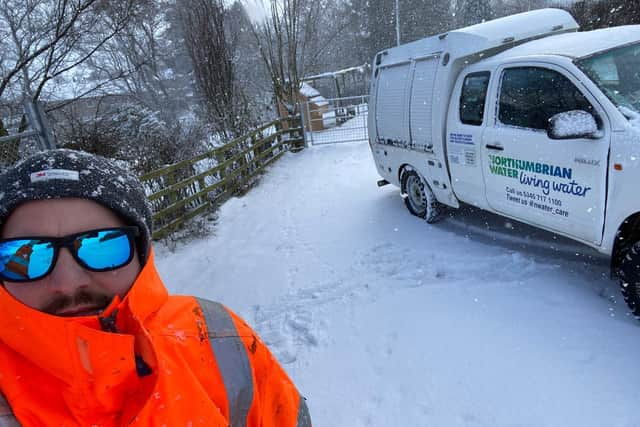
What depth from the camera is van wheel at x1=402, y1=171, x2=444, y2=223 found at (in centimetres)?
544

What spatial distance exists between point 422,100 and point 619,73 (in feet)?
7.05

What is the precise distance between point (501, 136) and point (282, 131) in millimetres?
8732

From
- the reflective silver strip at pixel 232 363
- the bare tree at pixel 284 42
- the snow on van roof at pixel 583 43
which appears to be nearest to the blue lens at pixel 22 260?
the reflective silver strip at pixel 232 363

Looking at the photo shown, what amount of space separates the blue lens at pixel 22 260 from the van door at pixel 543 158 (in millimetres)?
3465

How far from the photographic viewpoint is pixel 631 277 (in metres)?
2.91

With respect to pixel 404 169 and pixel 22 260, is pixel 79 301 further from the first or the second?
pixel 404 169

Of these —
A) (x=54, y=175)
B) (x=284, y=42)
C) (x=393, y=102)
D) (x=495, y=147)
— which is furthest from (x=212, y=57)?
(x=54, y=175)

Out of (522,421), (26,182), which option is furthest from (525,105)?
(26,182)

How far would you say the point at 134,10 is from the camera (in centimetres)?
520

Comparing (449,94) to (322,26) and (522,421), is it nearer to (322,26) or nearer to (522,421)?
(522,421)

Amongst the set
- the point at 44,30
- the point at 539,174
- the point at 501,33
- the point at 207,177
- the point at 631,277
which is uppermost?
the point at 44,30

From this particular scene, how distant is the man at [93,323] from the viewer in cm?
90

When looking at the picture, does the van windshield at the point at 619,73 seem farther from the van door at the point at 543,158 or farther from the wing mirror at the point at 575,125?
the wing mirror at the point at 575,125

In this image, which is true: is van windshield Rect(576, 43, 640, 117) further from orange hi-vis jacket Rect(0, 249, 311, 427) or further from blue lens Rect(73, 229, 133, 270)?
blue lens Rect(73, 229, 133, 270)
